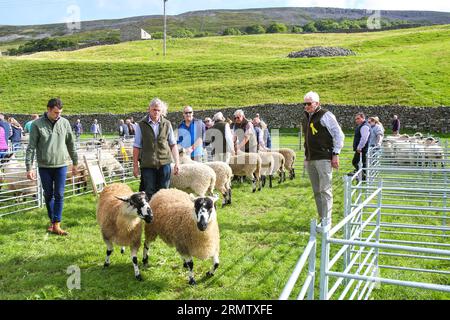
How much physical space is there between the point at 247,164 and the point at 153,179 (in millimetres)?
5484

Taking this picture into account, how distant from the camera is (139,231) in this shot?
6066 mm

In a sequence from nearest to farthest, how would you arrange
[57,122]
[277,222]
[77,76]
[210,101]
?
1. [57,122]
2. [277,222]
3. [210,101]
4. [77,76]

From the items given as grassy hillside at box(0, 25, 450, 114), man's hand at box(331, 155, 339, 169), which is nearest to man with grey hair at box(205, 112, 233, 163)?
man's hand at box(331, 155, 339, 169)

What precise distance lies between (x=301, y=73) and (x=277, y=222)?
139ft

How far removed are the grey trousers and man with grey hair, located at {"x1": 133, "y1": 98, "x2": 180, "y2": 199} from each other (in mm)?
2390

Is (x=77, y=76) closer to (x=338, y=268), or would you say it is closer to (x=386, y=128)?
(x=386, y=128)

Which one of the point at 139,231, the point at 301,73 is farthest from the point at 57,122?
the point at 301,73

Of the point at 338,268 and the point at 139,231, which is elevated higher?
the point at 139,231

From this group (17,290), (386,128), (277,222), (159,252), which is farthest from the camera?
(386,128)

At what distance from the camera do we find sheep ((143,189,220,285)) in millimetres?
5645

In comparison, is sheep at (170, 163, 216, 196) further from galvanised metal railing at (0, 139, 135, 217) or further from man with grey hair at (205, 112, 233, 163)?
galvanised metal railing at (0, 139, 135, 217)

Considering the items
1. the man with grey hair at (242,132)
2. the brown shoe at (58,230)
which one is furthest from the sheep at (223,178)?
the brown shoe at (58,230)
